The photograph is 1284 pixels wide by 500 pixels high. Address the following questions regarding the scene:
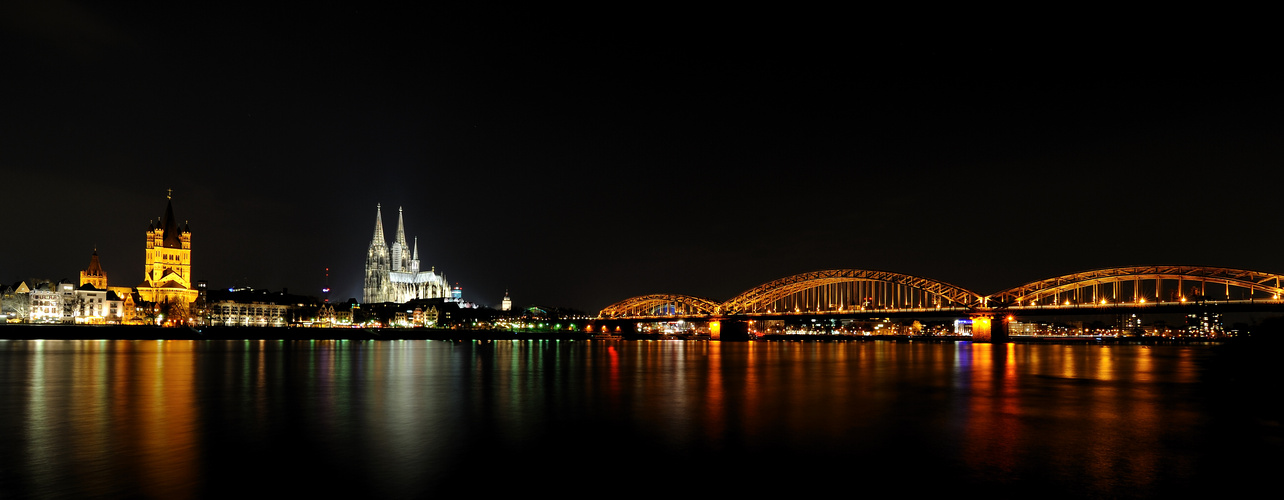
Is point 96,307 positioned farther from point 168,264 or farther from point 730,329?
point 730,329

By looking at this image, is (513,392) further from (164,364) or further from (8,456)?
(164,364)

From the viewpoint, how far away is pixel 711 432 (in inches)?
886

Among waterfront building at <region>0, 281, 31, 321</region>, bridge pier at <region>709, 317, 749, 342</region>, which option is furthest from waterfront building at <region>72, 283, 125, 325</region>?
bridge pier at <region>709, 317, 749, 342</region>

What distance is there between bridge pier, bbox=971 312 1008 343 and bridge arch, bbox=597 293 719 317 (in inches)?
1901

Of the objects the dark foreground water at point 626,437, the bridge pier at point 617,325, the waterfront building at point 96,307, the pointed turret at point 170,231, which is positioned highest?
the pointed turret at point 170,231

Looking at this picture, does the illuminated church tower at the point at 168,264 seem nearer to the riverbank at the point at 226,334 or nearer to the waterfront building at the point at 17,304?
the waterfront building at the point at 17,304

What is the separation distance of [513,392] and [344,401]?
708 cm

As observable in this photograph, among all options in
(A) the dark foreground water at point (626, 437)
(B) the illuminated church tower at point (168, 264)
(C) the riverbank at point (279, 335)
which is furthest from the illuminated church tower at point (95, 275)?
(A) the dark foreground water at point (626, 437)

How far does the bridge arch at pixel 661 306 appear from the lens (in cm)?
16188

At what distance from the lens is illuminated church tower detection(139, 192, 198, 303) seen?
154m

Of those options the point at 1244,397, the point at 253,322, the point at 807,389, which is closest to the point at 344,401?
the point at 807,389

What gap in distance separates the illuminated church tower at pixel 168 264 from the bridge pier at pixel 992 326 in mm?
135088

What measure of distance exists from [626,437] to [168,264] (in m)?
164

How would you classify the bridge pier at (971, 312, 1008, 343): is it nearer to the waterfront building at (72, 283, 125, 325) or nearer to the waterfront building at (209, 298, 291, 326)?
the waterfront building at (209, 298, 291, 326)
